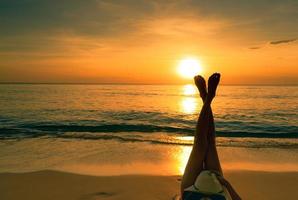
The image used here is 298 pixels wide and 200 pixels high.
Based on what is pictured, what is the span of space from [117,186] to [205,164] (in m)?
2.52

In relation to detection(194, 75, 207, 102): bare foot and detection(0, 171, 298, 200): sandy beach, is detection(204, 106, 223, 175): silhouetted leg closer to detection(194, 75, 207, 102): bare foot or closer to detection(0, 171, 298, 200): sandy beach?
detection(194, 75, 207, 102): bare foot

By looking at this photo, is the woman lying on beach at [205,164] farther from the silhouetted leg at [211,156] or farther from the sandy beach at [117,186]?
the sandy beach at [117,186]

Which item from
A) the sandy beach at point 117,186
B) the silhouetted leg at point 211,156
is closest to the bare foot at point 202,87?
the silhouetted leg at point 211,156

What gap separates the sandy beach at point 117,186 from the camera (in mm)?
5859

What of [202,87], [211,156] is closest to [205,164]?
[211,156]

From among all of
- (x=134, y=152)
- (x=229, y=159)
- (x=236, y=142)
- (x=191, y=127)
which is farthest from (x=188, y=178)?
(x=191, y=127)

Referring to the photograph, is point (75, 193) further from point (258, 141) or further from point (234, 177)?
point (258, 141)

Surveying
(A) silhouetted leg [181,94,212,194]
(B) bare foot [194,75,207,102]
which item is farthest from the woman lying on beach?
(B) bare foot [194,75,207,102]

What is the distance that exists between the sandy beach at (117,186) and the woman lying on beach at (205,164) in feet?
5.46

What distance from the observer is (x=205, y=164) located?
14.6 ft

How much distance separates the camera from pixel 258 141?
43.7ft

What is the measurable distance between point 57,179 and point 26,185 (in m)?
0.65

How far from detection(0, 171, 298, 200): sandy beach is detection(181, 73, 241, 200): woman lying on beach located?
167 centimetres

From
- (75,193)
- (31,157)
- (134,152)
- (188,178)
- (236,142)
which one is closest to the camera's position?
(188,178)
